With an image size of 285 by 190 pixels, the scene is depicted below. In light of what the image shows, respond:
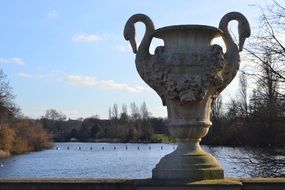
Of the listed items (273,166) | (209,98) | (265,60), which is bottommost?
(273,166)

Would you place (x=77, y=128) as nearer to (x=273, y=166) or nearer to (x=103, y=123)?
(x=103, y=123)

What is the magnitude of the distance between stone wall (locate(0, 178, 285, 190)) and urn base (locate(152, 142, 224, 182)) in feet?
0.41

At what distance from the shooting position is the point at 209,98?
627 centimetres

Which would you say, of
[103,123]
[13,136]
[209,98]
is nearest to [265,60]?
[209,98]

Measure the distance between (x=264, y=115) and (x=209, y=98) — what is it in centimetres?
978

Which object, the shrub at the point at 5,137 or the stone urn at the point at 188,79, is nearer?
the stone urn at the point at 188,79

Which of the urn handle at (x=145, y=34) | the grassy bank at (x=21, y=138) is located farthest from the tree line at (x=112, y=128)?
the urn handle at (x=145, y=34)

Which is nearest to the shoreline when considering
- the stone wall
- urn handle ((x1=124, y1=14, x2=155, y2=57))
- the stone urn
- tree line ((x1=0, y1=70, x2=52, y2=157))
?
tree line ((x1=0, y1=70, x2=52, y2=157))

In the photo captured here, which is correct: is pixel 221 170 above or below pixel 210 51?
below

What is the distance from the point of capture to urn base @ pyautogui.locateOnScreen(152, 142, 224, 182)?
5957 millimetres

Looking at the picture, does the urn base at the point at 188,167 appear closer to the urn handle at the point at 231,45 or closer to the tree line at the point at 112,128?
the urn handle at the point at 231,45

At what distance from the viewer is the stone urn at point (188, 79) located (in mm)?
6008

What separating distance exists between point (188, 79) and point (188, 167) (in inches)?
39.8

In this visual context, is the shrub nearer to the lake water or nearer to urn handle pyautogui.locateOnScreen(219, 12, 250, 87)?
the lake water
